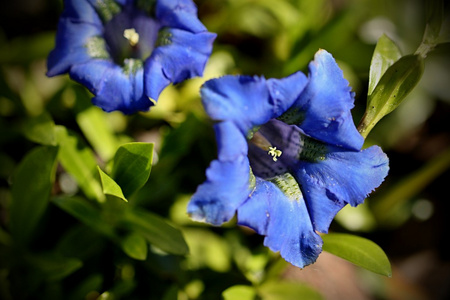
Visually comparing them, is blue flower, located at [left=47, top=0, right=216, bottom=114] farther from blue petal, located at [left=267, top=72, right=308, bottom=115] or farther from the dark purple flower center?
blue petal, located at [left=267, top=72, right=308, bottom=115]

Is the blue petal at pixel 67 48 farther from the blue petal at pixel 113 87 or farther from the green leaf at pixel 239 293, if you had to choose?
the green leaf at pixel 239 293

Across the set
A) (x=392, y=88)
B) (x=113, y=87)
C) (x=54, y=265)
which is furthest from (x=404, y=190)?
(x=54, y=265)

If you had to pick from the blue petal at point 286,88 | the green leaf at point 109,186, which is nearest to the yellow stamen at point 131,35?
the green leaf at point 109,186

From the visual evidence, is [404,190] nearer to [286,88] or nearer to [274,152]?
[274,152]

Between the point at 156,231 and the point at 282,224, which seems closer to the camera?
the point at 282,224

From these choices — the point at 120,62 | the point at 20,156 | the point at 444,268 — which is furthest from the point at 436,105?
the point at 20,156

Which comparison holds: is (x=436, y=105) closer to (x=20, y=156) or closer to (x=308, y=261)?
(x=308, y=261)
